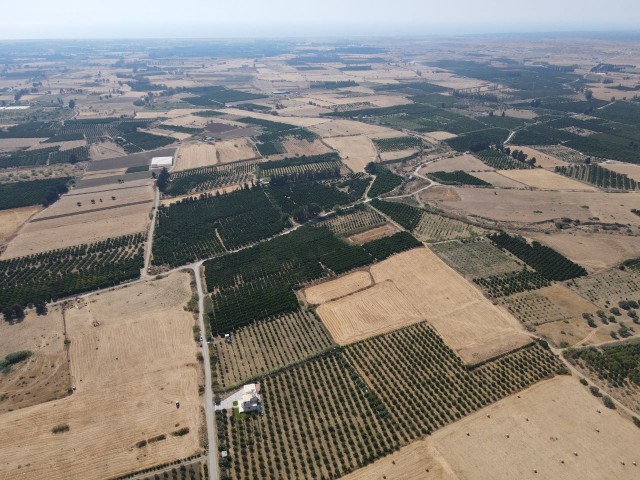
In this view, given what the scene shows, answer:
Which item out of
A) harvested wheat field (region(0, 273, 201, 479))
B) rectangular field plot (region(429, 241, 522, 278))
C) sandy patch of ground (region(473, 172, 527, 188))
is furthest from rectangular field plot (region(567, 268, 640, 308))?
harvested wheat field (region(0, 273, 201, 479))

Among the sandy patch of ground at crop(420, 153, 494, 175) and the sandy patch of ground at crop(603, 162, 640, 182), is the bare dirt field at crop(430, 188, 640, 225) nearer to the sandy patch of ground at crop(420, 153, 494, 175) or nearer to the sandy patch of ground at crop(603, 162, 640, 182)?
the sandy patch of ground at crop(603, 162, 640, 182)

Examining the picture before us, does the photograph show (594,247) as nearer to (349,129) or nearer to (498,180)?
(498,180)

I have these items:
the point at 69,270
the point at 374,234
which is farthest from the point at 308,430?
the point at 69,270

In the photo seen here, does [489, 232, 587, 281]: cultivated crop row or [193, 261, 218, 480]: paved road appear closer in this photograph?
[193, 261, 218, 480]: paved road

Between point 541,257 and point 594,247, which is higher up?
point 541,257

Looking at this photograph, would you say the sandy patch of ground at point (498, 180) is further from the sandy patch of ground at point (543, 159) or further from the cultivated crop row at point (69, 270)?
the cultivated crop row at point (69, 270)

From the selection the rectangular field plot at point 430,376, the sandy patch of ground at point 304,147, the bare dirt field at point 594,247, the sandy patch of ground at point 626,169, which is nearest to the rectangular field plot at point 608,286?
the bare dirt field at point 594,247

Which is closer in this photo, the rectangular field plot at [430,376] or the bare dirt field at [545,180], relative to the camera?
the rectangular field plot at [430,376]
